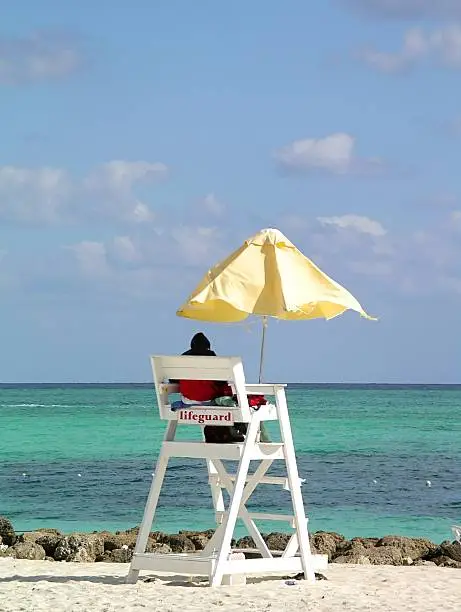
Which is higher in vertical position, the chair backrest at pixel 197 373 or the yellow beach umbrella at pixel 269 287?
the yellow beach umbrella at pixel 269 287

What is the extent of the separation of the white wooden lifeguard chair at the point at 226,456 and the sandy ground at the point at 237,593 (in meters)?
0.19

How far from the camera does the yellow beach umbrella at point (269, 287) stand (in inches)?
452

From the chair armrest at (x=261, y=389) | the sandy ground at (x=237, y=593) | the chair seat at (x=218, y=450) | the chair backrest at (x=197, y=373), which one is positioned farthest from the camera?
the chair armrest at (x=261, y=389)

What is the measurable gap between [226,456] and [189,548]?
6.18 metres

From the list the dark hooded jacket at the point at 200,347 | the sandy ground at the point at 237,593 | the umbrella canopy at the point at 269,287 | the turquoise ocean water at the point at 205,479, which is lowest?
the sandy ground at the point at 237,593

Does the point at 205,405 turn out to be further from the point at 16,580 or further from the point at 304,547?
the point at 16,580

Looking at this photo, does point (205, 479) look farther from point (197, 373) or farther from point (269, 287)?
point (197, 373)

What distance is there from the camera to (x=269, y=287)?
11.6 metres

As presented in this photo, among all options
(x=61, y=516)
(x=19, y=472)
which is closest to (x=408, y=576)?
(x=61, y=516)

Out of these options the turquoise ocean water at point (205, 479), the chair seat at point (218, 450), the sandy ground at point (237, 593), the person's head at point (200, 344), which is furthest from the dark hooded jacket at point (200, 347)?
the turquoise ocean water at point (205, 479)

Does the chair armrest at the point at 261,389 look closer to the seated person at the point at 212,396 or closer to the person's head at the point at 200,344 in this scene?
the seated person at the point at 212,396

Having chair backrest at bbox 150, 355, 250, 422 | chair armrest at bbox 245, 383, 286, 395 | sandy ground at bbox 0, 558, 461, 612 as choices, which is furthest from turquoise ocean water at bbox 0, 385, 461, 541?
chair backrest at bbox 150, 355, 250, 422

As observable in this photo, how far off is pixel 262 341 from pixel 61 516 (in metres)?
15.7

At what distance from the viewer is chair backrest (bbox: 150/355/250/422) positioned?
10.9 meters
